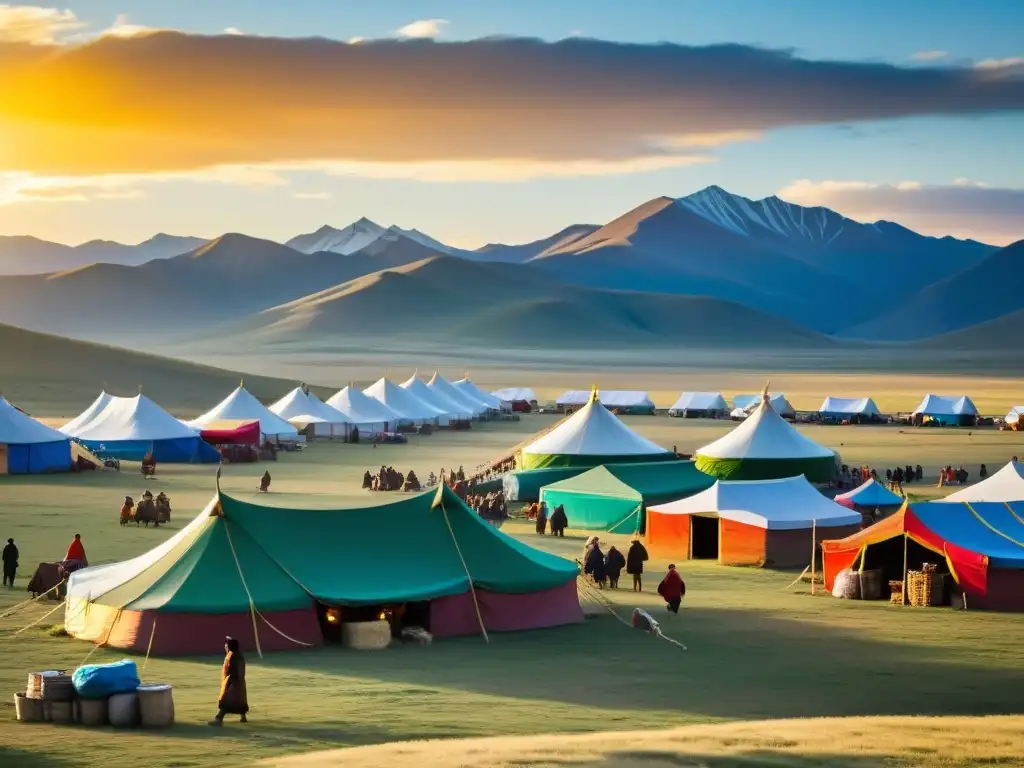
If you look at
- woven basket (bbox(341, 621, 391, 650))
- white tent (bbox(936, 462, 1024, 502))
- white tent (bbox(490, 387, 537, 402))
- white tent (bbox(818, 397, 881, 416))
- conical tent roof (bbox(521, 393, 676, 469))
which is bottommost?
woven basket (bbox(341, 621, 391, 650))

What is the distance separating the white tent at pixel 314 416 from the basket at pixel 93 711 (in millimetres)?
56269

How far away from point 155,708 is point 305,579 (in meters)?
6.00

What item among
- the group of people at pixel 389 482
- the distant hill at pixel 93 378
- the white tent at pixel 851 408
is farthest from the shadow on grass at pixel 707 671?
the distant hill at pixel 93 378

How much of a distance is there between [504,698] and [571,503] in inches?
878

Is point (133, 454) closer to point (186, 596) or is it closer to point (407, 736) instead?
point (186, 596)

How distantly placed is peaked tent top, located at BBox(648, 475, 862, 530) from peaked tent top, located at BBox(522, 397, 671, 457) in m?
12.6

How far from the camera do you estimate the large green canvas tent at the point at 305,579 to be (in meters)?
23.1

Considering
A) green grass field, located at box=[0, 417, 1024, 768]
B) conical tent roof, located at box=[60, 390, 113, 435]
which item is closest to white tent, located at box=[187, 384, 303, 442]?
conical tent roof, located at box=[60, 390, 113, 435]

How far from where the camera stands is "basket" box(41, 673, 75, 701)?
60.0 feet

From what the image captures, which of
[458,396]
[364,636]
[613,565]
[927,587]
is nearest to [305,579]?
[364,636]

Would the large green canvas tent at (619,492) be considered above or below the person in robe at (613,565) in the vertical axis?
above

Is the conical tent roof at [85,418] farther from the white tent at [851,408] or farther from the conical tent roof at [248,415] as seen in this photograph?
the white tent at [851,408]

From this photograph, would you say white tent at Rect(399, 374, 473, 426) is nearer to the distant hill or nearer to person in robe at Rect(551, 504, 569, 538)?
the distant hill

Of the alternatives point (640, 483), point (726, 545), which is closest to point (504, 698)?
point (726, 545)
